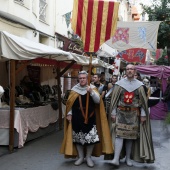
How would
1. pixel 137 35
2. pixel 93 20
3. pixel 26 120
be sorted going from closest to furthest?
pixel 93 20
pixel 26 120
pixel 137 35

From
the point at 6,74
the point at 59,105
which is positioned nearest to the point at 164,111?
the point at 59,105

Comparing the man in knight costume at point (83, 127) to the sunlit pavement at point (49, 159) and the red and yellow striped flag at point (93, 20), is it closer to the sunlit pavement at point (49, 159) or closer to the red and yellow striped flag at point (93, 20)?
the sunlit pavement at point (49, 159)

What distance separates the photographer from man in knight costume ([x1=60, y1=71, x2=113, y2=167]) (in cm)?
558

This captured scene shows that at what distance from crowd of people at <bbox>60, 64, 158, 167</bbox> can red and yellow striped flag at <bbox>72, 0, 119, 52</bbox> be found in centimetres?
76

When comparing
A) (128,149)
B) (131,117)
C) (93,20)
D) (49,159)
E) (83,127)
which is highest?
(93,20)

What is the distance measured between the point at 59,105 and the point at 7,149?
2895 mm

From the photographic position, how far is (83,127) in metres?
5.59

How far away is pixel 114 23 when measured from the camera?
5.97 m

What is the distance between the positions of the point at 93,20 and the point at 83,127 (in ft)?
6.47

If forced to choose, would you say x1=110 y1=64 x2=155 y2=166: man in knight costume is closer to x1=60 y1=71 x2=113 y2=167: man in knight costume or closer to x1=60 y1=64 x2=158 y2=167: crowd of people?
x1=60 y1=64 x2=158 y2=167: crowd of people

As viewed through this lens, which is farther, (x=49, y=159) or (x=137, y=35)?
(x=137, y=35)

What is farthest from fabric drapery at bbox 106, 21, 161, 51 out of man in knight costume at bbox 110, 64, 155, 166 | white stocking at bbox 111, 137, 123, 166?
white stocking at bbox 111, 137, 123, 166

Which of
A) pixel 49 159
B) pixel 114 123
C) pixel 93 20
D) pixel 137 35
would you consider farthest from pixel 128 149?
pixel 137 35

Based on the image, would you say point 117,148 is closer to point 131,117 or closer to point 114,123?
point 114,123
